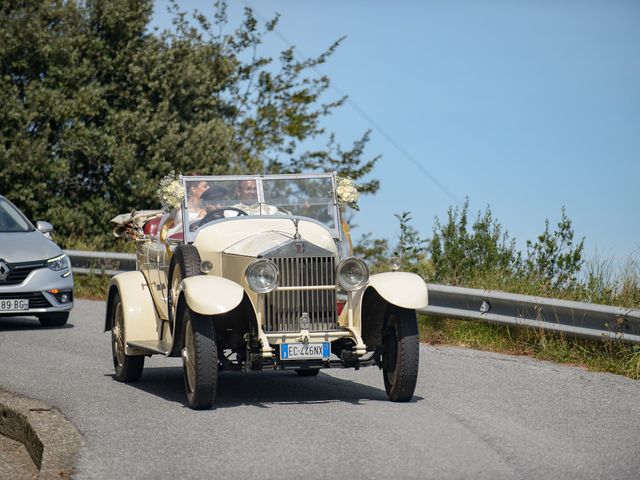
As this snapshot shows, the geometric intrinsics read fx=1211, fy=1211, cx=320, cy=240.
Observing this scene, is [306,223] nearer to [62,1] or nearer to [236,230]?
[236,230]

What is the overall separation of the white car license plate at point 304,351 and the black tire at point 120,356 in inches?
85.8

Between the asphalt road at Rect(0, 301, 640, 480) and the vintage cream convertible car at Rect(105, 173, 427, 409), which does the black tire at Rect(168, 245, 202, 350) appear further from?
the asphalt road at Rect(0, 301, 640, 480)

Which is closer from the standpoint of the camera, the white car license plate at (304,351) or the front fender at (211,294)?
the front fender at (211,294)

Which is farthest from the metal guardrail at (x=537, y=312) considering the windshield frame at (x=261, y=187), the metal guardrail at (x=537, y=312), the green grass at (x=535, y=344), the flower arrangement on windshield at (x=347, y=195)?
the windshield frame at (x=261, y=187)

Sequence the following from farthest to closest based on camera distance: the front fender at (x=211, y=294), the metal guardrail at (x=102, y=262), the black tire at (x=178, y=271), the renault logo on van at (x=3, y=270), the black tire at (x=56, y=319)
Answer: the metal guardrail at (x=102, y=262), the black tire at (x=56, y=319), the renault logo on van at (x=3, y=270), the black tire at (x=178, y=271), the front fender at (x=211, y=294)

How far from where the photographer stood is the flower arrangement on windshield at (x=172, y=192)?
10.7 meters

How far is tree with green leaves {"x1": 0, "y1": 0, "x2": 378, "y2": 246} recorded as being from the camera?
25734 mm

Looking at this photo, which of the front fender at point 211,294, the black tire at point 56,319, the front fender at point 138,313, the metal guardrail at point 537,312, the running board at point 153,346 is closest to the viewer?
the front fender at point 211,294

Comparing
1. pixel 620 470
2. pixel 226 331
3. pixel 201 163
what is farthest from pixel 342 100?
pixel 620 470

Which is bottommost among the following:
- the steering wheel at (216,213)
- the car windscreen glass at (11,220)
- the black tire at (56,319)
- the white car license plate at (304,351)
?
the black tire at (56,319)

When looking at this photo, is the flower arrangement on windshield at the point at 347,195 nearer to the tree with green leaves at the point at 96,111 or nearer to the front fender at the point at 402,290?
the front fender at the point at 402,290

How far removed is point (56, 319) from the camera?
15.4 metres

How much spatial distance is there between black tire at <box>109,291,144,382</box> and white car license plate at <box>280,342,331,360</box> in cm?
218

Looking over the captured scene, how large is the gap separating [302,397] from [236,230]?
1.48 metres
